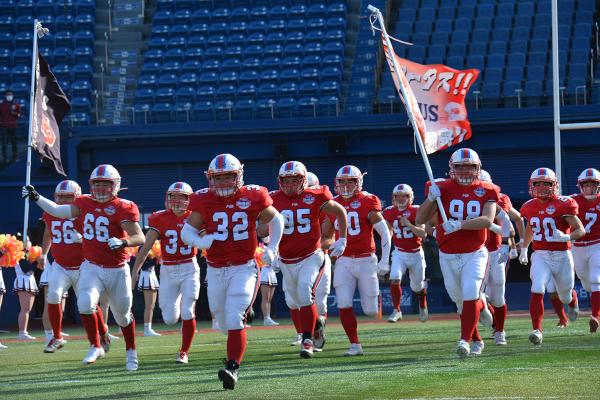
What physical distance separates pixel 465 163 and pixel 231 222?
8.54 ft

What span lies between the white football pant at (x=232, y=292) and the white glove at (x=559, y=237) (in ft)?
16.1

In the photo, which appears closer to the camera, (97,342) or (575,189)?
(97,342)

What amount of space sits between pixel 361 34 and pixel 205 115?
4.66 metres

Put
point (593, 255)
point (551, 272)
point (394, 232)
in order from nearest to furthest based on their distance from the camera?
point (551, 272)
point (593, 255)
point (394, 232)

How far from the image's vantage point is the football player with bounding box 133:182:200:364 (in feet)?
43.2

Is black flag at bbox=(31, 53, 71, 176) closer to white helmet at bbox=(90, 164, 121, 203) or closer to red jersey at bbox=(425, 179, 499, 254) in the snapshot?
white helmet at bbox=(90, 164, 121, 203)

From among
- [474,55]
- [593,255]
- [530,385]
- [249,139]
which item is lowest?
[530,385]

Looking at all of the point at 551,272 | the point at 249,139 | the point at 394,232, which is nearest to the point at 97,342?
the point at 551,272

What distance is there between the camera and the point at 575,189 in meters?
24.5

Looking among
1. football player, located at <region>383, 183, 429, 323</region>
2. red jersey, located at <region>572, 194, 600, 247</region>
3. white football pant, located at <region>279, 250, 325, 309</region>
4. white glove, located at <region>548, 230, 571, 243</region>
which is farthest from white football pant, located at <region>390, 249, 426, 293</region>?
white football pant, located at <region>279, 250, 325, 309</region>

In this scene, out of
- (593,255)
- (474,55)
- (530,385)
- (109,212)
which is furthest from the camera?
(474,55)

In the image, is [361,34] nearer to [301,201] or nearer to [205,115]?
[205,115]

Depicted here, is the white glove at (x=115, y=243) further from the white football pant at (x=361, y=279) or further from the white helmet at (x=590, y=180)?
the white helmet at (x=590, y=180)

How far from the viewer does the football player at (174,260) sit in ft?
43.2
